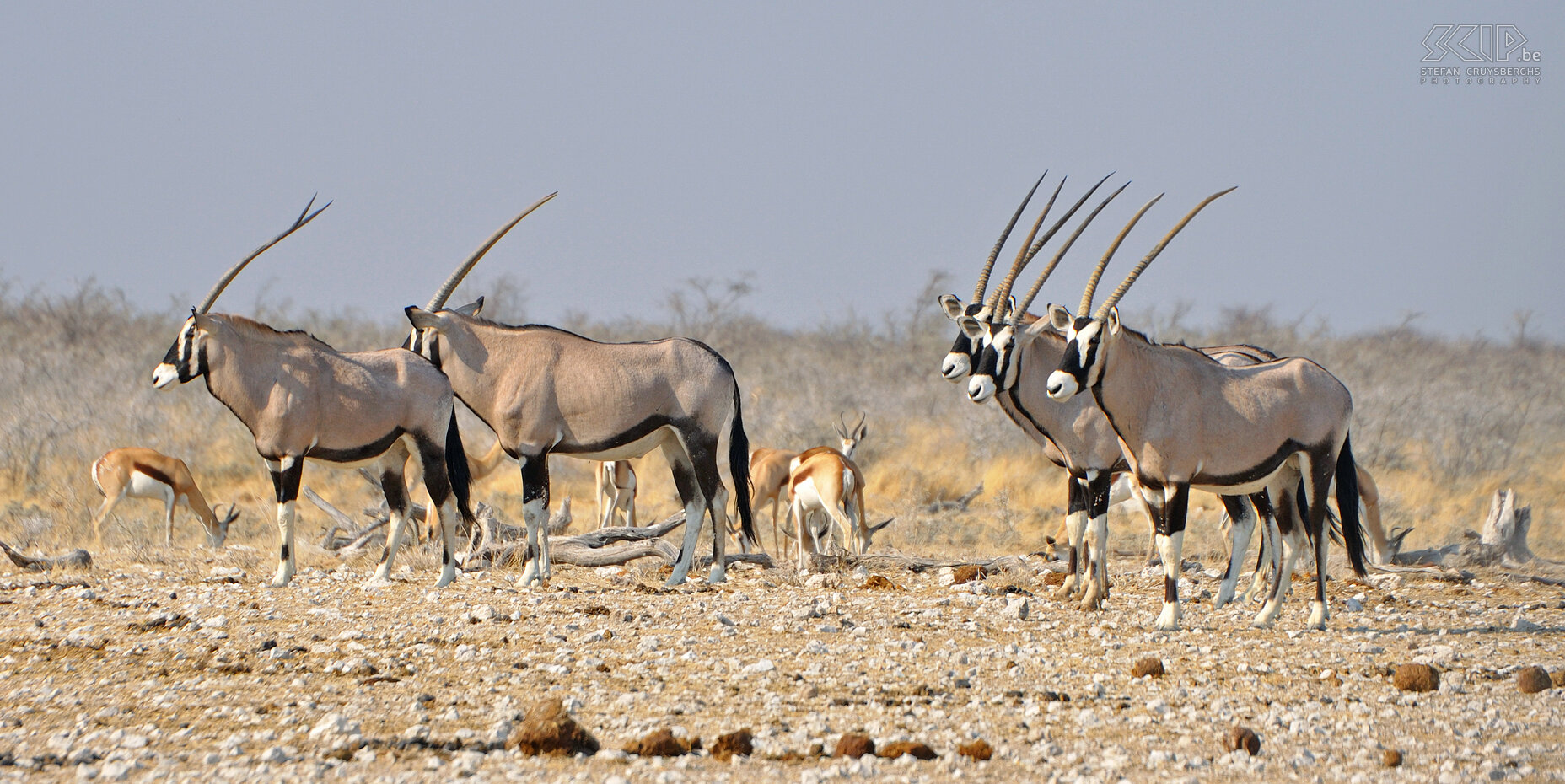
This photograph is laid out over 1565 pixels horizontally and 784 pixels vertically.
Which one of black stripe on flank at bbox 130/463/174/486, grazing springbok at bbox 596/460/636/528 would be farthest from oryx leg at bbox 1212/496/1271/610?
black stripe on flank at bbox 130/463/174/486

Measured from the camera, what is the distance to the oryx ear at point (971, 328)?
9.69m

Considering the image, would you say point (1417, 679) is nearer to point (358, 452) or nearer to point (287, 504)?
point (358, 452)

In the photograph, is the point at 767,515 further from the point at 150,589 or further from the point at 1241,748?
the point at 1241,748

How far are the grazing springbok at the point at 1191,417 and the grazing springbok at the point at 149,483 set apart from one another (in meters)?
12.7

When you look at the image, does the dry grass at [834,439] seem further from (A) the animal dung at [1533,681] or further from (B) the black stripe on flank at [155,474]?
(A) the animal dung at [1533,681]

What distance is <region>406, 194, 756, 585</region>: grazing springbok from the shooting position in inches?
427

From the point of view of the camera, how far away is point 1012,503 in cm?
2238

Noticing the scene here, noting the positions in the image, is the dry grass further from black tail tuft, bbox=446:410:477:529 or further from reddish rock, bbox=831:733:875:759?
reddish rock, bbox=831:733:875:759

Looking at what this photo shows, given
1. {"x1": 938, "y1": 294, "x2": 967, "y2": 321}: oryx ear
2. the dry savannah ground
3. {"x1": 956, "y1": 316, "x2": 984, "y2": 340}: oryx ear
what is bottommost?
the dry savannah ground

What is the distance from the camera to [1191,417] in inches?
352

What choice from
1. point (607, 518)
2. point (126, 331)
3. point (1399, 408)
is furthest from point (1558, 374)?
point (126, 331)

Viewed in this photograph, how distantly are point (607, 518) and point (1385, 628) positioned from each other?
31.7 ft

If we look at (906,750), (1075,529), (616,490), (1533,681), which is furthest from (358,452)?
(1533,681)

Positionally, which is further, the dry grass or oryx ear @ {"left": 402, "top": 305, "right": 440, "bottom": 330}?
the dry grass
